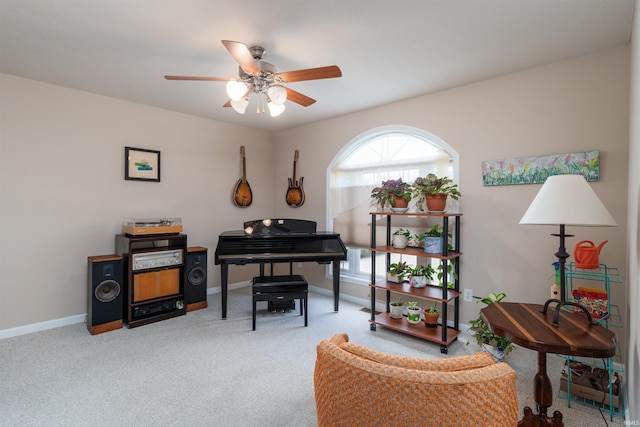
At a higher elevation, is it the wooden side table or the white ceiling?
the white ceiling

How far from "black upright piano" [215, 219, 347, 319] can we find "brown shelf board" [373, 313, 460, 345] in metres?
0.70

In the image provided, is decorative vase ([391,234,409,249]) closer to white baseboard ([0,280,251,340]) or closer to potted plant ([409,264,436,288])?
potted plant ([409,264,436,288])

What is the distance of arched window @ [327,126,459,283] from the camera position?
3.24 metres

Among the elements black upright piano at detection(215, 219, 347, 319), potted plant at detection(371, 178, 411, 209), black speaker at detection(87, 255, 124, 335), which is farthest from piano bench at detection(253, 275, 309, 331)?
black speaker at detection(87, 255, 124, 335)

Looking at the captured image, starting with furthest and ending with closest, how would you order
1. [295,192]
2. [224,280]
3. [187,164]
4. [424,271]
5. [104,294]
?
[295,192] → [187,164] → [224,280] → [424,271] → [104,294]

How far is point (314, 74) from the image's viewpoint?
2.00 meters

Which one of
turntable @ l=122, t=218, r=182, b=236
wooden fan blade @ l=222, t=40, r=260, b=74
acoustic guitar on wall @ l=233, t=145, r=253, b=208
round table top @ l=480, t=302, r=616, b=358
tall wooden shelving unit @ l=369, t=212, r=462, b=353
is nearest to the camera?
round table top @ l=480, t=302, r=616, b=358

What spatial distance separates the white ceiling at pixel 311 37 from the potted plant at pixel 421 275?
73.8 inches

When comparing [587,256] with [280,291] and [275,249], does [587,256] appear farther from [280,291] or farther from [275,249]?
[275,249]

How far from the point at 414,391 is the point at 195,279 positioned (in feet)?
11.0

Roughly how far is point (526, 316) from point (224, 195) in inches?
154

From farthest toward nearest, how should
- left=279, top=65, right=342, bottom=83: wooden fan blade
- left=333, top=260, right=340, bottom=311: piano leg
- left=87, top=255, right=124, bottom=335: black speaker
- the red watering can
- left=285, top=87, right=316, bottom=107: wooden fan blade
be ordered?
left=333, top=260, right=340, bottom=311: piano leg, left=87, top=255, right=124, bottom=335: black speaker, left=285, top=87, right=316, bottom=107: wooden fan blade, the red watering can, left=279, top=65, right=342, bottom=83: wooden fan blade

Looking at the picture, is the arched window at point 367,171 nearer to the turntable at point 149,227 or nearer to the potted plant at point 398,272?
the potted plant at point 398,272

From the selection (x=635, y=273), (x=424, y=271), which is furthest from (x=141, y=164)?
(x=635, y=273)
